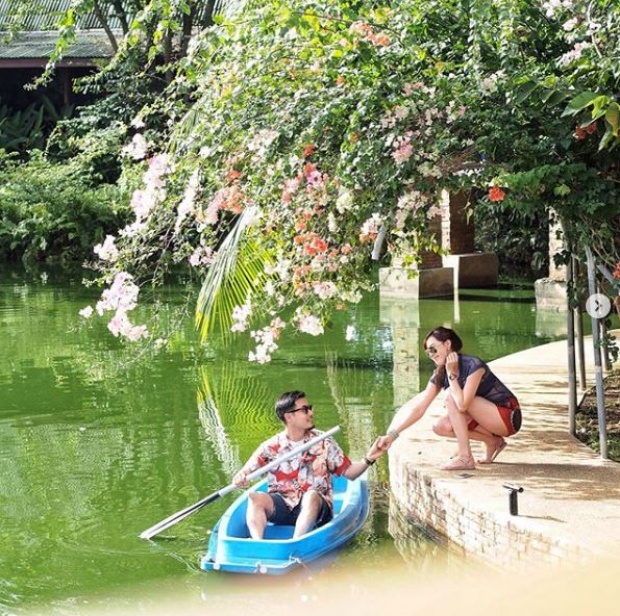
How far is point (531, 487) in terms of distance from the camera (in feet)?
22.9

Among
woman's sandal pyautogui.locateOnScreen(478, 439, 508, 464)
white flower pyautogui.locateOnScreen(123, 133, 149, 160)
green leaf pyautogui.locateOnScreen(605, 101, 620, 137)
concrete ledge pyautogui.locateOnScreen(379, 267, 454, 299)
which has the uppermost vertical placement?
white flower pyautogui.locateOnScreen(123, 133, 149, 160)

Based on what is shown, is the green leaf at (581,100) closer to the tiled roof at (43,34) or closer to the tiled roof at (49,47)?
the tiled roof at (43,34)

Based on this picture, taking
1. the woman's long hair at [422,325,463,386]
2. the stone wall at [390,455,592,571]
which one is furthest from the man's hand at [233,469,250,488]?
the woman's long hair at [422,325,463,386]

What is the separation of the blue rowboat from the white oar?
0.52 feet

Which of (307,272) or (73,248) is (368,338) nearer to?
(307,272)

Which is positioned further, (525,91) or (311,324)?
(311,324)

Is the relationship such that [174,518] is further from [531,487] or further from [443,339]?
[531,487]

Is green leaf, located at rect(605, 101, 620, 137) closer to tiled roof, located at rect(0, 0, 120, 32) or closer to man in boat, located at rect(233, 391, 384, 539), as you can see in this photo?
man in boat, located at rect(233, 391, 384, 539)

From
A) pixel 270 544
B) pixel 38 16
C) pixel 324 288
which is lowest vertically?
pixel 270 544

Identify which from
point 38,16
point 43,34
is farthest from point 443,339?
point 38,16

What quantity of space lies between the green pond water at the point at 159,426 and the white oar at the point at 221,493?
9 centimetres

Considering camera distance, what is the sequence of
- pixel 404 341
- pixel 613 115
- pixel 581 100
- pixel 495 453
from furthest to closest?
pixel 404 341
pixel 495 453
pixel 581 100
pixel 613 115

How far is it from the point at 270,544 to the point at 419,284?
467 inches

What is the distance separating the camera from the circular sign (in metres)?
7.39
